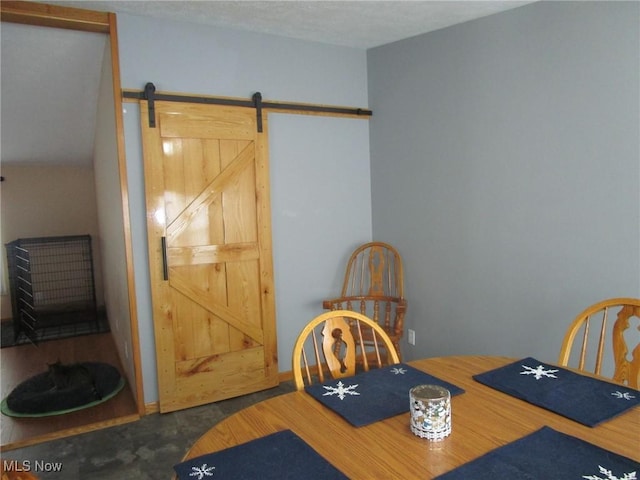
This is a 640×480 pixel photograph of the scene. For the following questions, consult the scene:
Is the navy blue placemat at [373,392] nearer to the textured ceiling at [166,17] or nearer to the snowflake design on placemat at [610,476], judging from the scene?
the snowflake design on placemat at [610,476]

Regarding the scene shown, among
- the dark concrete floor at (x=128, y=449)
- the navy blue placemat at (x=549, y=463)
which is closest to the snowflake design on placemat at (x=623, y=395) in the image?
the navy blue placemat at (x=549, y=463)

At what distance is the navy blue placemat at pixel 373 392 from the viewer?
1.36 m

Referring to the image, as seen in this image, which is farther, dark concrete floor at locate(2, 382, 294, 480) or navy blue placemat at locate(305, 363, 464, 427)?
dark concrete floor at locate(2, 382, 294, 480)

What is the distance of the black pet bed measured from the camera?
10.2ft

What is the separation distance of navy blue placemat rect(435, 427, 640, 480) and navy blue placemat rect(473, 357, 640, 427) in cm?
15

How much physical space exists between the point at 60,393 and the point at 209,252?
57.4 inches

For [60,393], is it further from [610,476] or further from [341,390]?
[610,476]

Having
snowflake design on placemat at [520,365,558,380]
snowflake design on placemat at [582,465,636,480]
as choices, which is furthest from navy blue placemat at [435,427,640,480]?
snowflake design on placemat at [520,365,558,380]

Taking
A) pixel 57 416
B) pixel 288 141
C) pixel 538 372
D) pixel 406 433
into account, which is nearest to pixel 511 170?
pixel 538 372

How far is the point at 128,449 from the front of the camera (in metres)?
2.63

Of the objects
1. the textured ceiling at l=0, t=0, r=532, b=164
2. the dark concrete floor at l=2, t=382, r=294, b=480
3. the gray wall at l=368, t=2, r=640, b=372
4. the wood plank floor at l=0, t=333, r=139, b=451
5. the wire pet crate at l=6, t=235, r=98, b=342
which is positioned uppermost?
the textured ceiling at l=0, t=0, r=532, b=164

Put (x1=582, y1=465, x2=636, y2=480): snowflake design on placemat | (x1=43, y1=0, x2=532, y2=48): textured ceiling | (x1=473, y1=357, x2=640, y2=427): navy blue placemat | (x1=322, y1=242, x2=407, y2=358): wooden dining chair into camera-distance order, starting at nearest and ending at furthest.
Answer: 1. (x1=582, y1=465, x2=636, y2=480): snowflake design on placemat
2. (x1=473, y1=357, x2=640, y2=427): navy blue placemat
3. (x1=43, y1=0, x2=532, y2=48): textured ceiling
4. (x1=322, y1=242, x2=407, y2=358): wooden dining chair

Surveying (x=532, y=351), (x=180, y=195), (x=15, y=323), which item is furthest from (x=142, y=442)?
(x=15, y=323)

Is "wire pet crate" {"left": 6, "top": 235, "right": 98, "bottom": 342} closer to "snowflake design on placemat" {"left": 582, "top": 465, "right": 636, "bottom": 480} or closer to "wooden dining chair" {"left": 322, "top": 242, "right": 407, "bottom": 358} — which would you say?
"wooden dining chair" {"left": 322, "top": 242, "right": 407, "bottom": 358}
